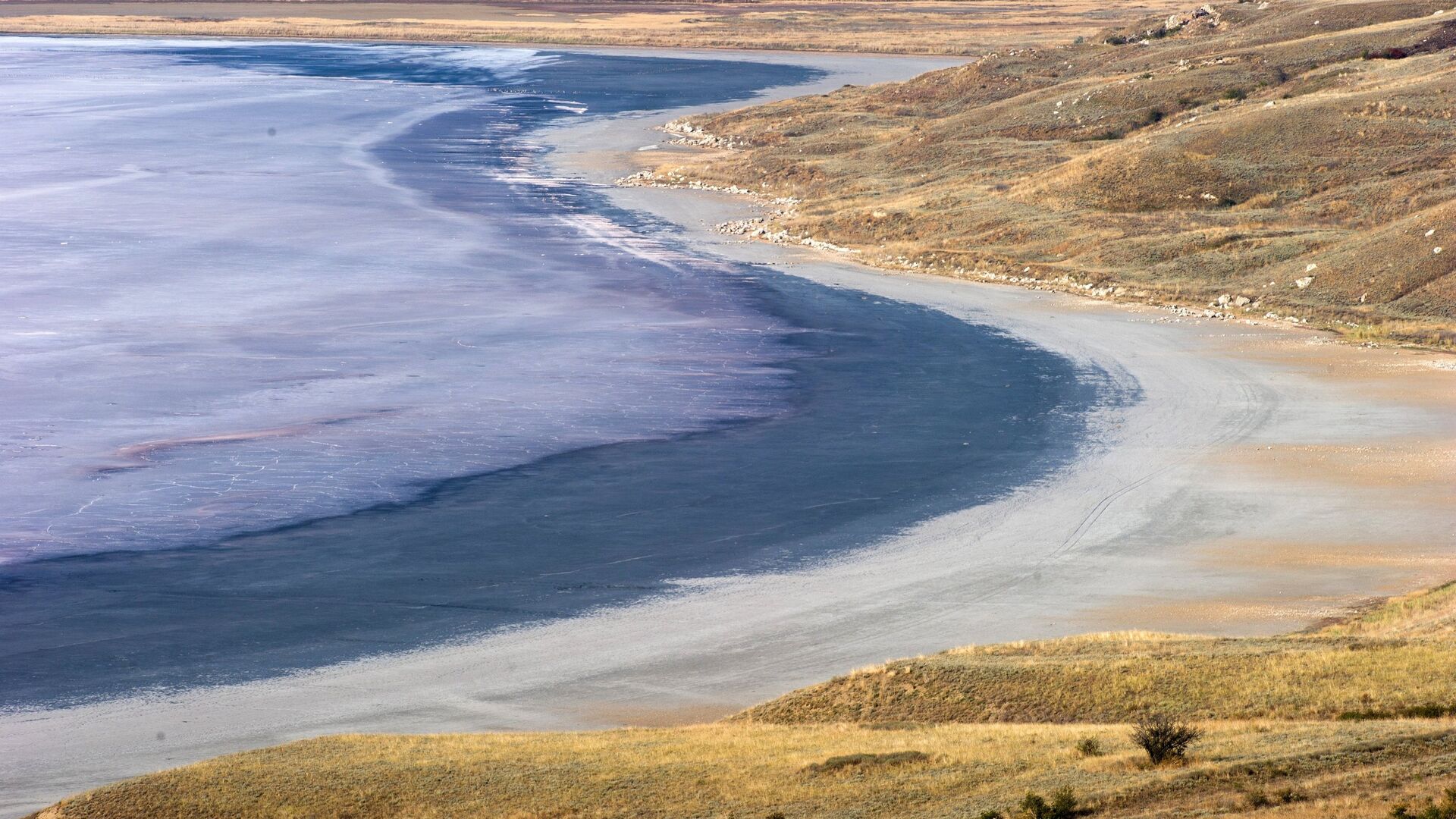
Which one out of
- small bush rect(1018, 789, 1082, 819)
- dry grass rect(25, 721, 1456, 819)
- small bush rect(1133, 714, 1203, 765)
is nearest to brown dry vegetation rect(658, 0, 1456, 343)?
dry grass rect(25, 721, 1456, 819)

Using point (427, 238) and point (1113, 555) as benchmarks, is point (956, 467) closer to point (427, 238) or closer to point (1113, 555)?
point (1113, 555)

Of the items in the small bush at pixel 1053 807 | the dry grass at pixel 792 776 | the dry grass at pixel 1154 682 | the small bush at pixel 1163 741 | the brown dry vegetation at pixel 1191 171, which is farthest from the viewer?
the brown dry vegetation at pixel 1191 171

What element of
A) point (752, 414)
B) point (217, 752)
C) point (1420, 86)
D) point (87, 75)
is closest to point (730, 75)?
point (87, 75)

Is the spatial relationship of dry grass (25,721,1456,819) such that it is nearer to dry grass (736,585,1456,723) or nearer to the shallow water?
dry grass (736,585,1456,723)

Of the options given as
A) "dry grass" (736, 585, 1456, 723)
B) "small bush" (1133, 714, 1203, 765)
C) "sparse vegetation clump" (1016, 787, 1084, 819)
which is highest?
"sparse vegetation clump" (1016, 787, 1084, 819)

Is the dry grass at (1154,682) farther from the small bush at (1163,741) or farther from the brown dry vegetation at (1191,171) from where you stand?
the brown dry vegetation at (1191,171)

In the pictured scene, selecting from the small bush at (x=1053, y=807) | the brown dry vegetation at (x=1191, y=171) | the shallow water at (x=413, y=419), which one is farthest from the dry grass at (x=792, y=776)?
the brown dry vegetation at (x=1191, y=171)
